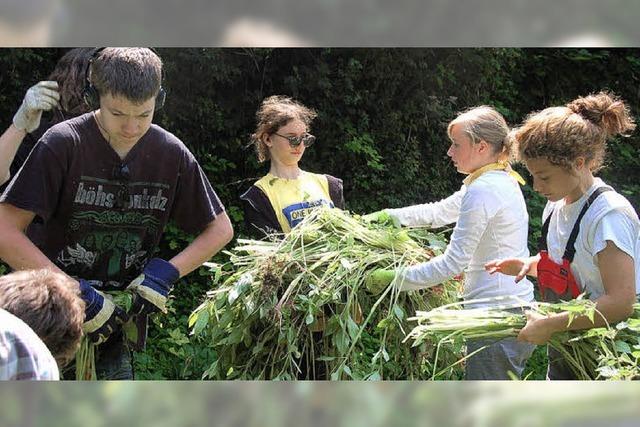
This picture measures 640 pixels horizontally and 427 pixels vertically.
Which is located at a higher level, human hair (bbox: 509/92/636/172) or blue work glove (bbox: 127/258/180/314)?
human hair (bbox: 509/92/636/172)

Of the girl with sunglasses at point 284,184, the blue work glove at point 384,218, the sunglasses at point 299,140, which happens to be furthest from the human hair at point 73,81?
the blue work glove at point 384,218

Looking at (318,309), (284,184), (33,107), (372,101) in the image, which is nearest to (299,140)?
(284,184)

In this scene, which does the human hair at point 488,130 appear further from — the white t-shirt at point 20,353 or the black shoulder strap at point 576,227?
the white t-shirt at point 20,353

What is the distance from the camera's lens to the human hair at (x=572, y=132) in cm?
280

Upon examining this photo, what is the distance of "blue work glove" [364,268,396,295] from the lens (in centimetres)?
330

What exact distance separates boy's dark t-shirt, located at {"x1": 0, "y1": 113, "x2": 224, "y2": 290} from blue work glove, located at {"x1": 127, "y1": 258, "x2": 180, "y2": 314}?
0.31 ft

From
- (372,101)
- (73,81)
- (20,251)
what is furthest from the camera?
(372,101)

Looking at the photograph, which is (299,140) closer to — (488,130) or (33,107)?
(488,130)

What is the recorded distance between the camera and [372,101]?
17.4 feet

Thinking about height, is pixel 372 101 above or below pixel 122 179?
above

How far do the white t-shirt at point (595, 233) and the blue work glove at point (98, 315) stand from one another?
4.41 feet

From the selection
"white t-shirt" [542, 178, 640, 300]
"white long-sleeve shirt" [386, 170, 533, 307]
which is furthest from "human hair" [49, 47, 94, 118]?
"white t-shirt" [542, 178, 640, 300]

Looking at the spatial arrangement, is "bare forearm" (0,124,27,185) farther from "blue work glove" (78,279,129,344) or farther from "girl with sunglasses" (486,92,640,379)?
"girl with sunglasses" (486,92,640,379)

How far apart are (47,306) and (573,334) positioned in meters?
1.41
